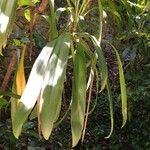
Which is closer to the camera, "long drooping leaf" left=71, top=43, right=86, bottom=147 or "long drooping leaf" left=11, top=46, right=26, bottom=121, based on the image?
→ "long drooping leaf" left=71, top=43, right=86, bottom=147

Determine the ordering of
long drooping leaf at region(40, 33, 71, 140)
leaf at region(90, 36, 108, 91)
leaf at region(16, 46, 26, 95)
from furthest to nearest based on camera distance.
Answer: leaf at region(16, 46, 26, 95) < leaf at region(90, 36, 108, 91) < long drooping leaf at region(40, 33, 71, 140)

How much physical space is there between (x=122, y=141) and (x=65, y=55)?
7.16ft

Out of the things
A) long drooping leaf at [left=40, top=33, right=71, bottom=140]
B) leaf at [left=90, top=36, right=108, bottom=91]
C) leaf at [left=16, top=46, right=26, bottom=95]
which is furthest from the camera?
leaf at [left=16, top=46, right=26, bottom=95]

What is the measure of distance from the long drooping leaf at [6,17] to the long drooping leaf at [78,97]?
0.80ft

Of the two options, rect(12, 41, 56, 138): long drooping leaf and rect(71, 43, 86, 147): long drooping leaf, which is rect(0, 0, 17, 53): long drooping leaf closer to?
rect(12, 41, 56, 138): long drooping leaf

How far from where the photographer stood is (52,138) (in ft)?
10.4

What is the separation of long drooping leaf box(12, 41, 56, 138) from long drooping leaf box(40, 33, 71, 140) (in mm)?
15

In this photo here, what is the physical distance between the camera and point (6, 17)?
1.10 metres

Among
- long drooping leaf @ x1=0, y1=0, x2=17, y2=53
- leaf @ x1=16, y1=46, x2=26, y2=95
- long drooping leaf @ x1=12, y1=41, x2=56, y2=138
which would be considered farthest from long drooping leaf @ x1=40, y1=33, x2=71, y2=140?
leaf @ x1=16, y1=46, x2=26, y2=95

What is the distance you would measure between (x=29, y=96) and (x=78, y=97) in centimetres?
17

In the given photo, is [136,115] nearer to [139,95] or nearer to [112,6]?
[139,95]

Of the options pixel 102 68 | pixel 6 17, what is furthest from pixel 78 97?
pixel 6 17

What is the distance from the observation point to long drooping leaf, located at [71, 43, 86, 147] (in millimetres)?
1131

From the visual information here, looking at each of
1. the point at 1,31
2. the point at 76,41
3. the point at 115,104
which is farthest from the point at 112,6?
the point at 115,104
